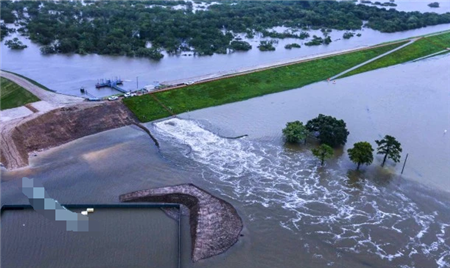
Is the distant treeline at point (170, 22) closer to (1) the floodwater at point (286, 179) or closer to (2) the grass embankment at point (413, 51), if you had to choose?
(2) the grass embankment at point (413, 51)

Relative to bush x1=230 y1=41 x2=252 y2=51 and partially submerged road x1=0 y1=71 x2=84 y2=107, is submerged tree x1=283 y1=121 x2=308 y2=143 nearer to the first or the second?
partially submerged road x1=0 y1=71 x2=84 y2=107

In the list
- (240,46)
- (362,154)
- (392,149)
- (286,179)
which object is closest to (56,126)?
(286,179)

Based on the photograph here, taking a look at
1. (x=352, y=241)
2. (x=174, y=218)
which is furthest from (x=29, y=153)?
(x=352, y=241)

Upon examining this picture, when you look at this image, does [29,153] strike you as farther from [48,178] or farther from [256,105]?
[256,105]

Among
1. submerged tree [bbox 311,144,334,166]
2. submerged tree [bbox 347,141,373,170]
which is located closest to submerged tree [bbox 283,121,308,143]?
submerged tree [bbox 311,144,334,166]

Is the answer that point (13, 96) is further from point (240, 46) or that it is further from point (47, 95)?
point (240, 46)

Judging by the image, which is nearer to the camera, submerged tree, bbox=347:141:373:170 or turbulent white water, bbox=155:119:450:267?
turbulent white water, bbox=155:119:450:267

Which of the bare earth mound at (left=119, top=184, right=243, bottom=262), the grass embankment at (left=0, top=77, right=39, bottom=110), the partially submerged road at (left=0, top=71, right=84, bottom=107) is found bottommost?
the bare earth mound at (left=119, top=184, right=243, bottom=262)
